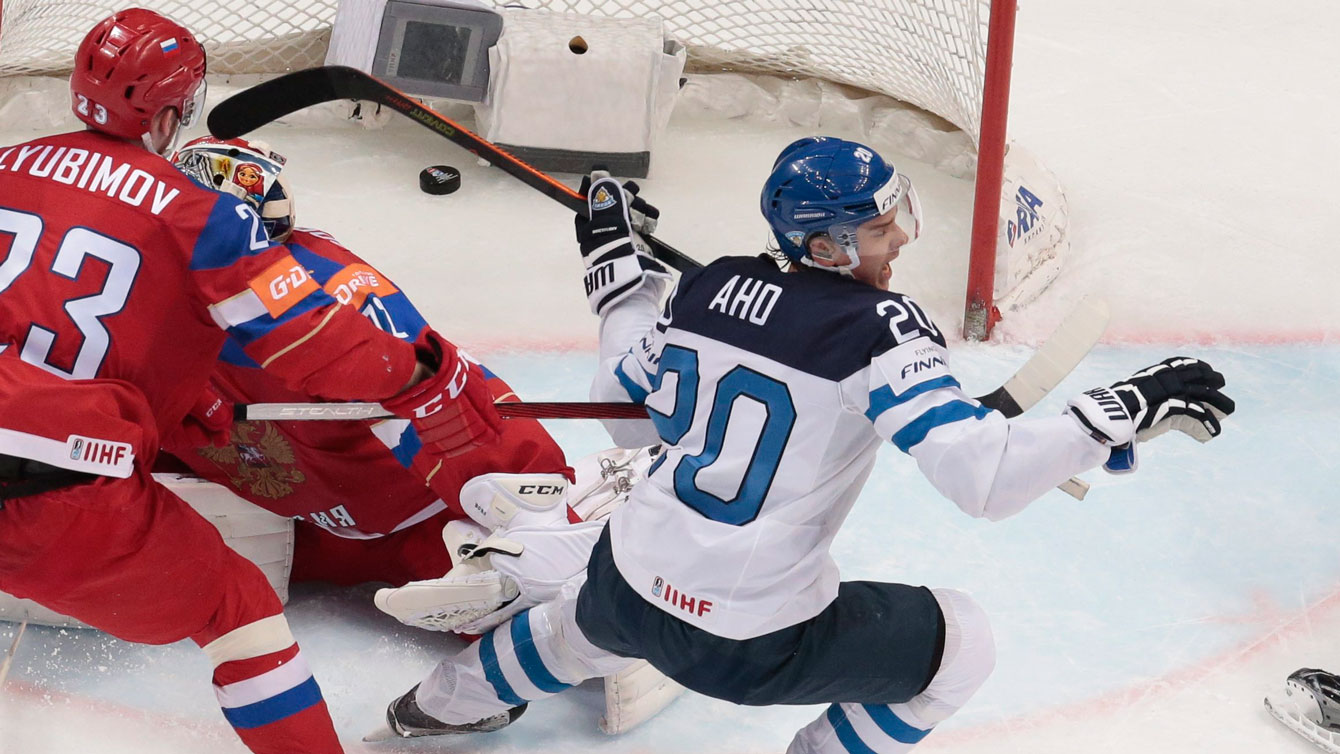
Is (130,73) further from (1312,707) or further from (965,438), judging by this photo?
(1312,707)

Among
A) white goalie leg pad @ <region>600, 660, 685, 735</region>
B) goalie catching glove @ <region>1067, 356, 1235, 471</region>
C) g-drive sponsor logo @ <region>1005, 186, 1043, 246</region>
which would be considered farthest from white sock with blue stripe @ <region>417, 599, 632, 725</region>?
g-drive sponsor logo @ <region>1005, 186, 1043, 246</region>

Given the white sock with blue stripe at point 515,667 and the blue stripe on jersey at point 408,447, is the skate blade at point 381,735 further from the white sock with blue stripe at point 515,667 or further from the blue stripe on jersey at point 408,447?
the blue stripe on jersey at point 408,447

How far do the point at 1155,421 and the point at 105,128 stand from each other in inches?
55.6

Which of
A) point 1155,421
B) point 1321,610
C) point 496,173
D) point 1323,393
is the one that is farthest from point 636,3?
point 1155,421

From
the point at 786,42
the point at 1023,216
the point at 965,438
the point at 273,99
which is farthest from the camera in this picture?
the point at 786,42

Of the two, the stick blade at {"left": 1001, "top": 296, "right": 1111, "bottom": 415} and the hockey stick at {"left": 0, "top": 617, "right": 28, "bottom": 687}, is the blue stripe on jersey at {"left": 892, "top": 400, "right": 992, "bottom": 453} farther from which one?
the hockey stick at {"left": 0, "top": 617, "right": 28, "bottom": 687}

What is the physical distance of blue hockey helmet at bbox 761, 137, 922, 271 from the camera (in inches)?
71.1

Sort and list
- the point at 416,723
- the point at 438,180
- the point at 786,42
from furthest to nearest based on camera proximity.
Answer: the point at 786,42 → the point at 438,180 → the point at 416,723

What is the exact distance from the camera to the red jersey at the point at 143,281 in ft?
6.22

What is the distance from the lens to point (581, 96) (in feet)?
13.9

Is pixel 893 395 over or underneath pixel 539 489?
over

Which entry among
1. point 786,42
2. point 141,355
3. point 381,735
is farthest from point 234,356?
point 786,42

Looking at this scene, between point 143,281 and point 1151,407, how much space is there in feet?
4.15

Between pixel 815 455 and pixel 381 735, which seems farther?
pixel 381 735
